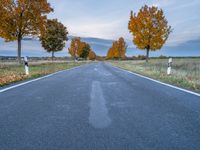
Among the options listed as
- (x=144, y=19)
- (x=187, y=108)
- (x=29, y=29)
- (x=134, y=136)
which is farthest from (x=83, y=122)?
(x=144, y=19)

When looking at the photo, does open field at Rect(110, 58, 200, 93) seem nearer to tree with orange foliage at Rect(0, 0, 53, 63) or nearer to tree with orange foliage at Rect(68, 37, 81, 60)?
tree with orange foliage at Rect(0, 0, 53, 63)

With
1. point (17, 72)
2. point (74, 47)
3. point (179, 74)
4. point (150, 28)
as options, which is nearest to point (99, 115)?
point (179, 74)

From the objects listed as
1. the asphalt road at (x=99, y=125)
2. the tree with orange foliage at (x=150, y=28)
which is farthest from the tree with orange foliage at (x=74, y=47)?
the asphalt road at (x=99, y=125)

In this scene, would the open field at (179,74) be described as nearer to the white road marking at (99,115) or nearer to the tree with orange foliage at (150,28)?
the white road marking at (99,115)

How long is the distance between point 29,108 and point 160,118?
272 centimetres

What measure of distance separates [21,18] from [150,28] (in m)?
19.6

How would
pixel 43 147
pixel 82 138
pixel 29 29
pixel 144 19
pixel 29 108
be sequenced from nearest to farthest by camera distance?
pixel 43 147
pixel 82 138
pixel 29 108
pixel 29 29
pixel 144 19

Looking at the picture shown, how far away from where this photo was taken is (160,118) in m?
4.09

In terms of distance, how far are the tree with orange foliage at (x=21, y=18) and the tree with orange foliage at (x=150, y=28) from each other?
15.6 meters

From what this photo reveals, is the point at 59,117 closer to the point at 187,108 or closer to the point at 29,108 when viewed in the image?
the point at 29,108

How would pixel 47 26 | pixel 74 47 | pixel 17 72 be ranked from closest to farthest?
pixel 17 72 → pixel 47 26 → pixel 74 47

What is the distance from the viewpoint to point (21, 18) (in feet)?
82.5

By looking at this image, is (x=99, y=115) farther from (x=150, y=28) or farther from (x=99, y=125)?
(x=150, y=28)

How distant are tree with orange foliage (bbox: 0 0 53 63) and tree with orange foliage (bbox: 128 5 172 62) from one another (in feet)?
51.1
